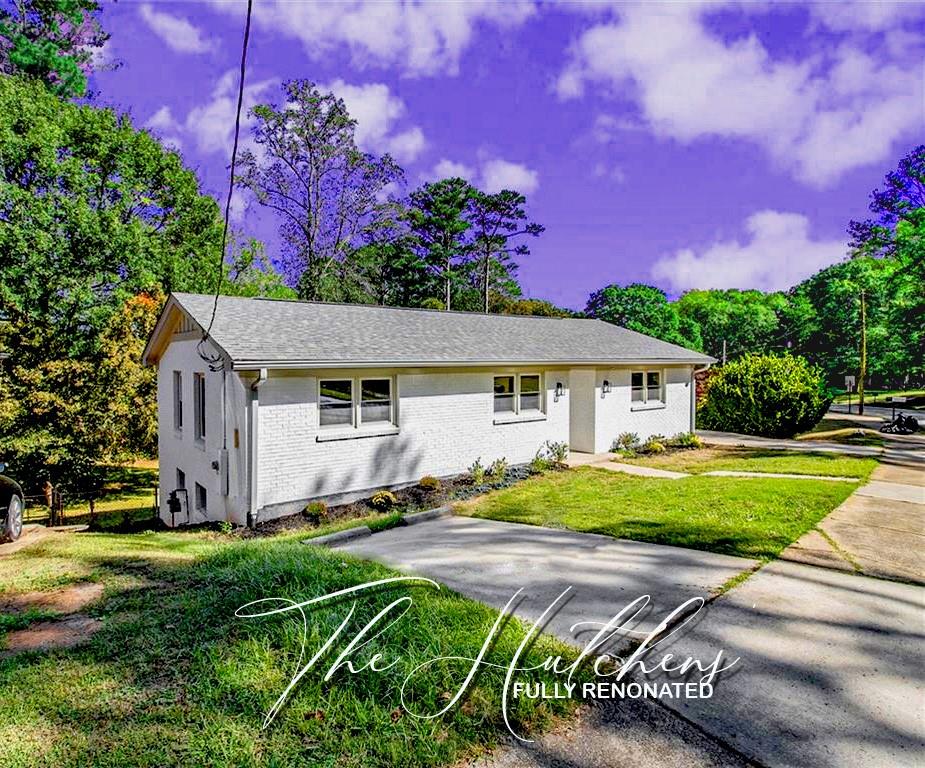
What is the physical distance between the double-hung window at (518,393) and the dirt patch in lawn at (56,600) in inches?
364

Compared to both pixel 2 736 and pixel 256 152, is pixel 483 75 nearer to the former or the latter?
pixel 2 736

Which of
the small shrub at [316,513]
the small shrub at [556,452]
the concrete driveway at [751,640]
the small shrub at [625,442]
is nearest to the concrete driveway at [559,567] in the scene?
the concrete driveway at [751,640]

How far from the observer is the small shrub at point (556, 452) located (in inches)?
539

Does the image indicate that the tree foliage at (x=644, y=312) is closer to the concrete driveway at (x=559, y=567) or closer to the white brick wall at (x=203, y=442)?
the white brick wall at (x=203, y=442)

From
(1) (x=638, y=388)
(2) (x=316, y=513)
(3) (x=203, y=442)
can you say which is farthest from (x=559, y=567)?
(1) (x=638, y=388)

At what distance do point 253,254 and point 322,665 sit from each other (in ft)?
93.5

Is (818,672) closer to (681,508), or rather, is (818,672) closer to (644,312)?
(681,508)

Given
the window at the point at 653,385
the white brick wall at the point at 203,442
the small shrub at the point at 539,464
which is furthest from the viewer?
the window at the point at 653,385

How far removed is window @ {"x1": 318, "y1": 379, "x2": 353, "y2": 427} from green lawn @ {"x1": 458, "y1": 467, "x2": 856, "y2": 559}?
293 cm

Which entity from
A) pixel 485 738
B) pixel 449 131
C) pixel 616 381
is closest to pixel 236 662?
pixel 485 738

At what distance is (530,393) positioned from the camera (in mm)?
13758

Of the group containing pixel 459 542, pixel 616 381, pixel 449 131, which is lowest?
pixel 459 542

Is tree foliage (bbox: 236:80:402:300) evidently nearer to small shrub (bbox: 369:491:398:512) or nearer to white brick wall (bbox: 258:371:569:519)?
white brick wall (bbox: 258:371:569:519)

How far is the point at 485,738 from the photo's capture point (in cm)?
288
